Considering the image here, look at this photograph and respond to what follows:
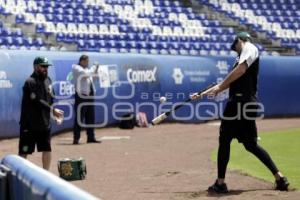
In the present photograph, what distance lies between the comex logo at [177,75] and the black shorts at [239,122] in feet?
41.3

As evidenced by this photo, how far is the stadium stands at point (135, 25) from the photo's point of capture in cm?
2252

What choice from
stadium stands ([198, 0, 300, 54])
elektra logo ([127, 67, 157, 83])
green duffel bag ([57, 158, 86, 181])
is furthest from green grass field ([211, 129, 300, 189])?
stadium stands ([198, 0, 300, 54])

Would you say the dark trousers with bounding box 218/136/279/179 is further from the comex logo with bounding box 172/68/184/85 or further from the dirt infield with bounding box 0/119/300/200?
the comex logo with bounding box 172/68/184/85

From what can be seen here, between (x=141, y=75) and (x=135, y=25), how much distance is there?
5.29 metres

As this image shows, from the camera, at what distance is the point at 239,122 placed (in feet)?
28.9

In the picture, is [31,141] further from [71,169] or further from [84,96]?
[84,96]

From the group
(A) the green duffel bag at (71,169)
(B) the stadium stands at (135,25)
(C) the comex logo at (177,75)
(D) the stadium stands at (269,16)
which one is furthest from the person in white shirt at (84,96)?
(D) the stadium stands at (269,16)

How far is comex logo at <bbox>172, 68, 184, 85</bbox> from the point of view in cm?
2143

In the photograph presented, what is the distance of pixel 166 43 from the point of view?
81.5 ft

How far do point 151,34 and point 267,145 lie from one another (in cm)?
1036

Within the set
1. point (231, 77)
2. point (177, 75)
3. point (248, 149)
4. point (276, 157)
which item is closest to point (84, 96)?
point (276, 157)

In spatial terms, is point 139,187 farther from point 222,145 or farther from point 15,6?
point 15,6

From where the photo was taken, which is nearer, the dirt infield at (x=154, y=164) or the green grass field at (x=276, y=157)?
the dirt infield at (x=154, y=164)

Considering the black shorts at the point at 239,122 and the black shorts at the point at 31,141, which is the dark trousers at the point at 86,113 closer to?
the black shorts at the point at 31,141
